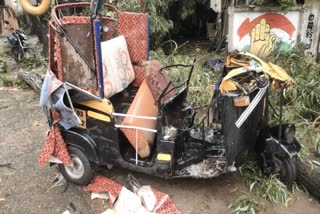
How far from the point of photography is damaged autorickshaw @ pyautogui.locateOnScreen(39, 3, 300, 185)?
11.7ft

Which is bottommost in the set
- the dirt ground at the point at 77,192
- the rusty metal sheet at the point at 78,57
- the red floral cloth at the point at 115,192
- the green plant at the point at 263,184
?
the dirt ground at the point at 77,192

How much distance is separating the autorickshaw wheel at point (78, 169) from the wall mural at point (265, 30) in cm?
502

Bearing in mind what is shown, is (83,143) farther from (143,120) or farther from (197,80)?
(197,80)

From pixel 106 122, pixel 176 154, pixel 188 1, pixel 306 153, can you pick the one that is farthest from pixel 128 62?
pixel 188 1

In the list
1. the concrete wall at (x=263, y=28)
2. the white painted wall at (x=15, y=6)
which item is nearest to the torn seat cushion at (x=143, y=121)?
the concrete wall at (x=263, y=28)

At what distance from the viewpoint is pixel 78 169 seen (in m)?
4.16

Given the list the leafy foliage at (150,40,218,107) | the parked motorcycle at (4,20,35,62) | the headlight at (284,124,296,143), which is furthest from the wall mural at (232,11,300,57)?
the parked motorcycle at (4,20,35,62)

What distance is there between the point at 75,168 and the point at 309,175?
9.08 ft

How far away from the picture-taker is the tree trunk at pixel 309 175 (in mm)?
3879

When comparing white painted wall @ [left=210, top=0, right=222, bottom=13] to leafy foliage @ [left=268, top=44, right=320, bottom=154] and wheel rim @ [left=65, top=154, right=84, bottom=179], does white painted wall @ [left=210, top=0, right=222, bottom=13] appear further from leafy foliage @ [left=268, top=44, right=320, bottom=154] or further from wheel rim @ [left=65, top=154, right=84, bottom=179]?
wheel rim @ [left=65, top=154, right=84, bottom=179]

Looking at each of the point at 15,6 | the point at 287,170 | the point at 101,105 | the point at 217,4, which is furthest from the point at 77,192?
the point at 15,6

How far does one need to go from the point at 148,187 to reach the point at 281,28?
5.27 meters

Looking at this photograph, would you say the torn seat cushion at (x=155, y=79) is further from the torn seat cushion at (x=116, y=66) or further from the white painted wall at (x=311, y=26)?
the white painted wall at (x=311, y=26)

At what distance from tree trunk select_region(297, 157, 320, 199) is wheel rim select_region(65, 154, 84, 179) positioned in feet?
8.51
